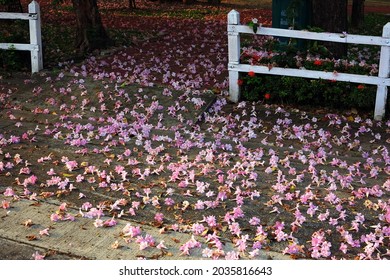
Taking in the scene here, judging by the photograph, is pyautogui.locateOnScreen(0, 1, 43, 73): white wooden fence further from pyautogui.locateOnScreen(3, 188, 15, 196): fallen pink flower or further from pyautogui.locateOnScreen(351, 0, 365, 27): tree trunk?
pyautogui.locateOnScreen(351, 0, 365, 27): tree trunk

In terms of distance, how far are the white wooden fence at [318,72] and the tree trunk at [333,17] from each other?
176cm

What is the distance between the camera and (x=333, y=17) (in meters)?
11.5

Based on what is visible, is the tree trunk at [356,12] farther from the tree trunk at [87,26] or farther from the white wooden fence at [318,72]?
the white wooden fence at [318,72]

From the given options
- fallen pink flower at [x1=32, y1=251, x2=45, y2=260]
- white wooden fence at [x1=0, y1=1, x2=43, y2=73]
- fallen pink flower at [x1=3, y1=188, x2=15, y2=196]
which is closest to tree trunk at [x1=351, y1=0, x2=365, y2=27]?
white wooden fence at [x1=0, y1=1, x2=43, y2=73]

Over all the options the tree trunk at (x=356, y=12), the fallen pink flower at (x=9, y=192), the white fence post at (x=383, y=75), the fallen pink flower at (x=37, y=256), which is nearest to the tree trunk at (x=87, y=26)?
the white fence post at (x=383, y=75)

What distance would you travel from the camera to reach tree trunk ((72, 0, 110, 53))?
14.0 metres

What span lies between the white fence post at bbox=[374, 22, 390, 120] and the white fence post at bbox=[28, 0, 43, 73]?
20.0 ft

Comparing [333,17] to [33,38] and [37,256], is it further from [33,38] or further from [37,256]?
[37,256]

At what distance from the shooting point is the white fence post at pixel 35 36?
453 inches

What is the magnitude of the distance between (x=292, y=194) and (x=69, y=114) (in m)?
4.47

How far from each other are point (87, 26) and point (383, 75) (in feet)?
23.4

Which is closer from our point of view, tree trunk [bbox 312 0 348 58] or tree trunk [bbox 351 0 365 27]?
tree trunk [bbox 312 0 348 58]

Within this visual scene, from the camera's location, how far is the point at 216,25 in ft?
62.8
